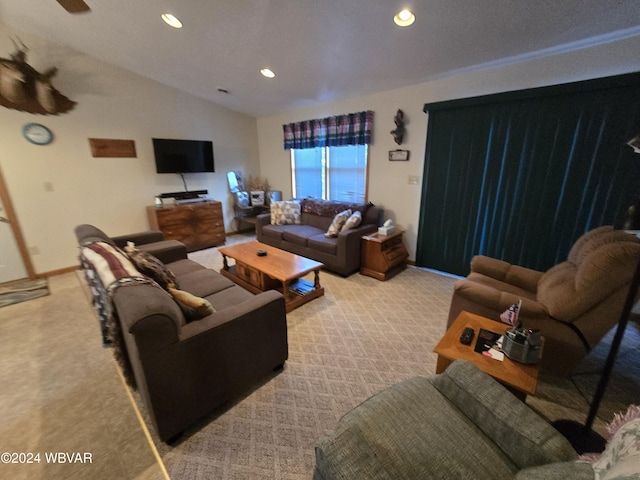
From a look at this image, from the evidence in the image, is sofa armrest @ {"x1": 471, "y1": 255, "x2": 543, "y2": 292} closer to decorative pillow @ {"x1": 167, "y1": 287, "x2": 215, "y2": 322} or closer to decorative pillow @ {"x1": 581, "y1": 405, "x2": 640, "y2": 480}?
decorative pillow @ {"x1": 581, "y1": 405, "x2": 640, "y2": 480}

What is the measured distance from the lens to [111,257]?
1525 millimetres

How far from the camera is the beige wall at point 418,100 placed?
217cm

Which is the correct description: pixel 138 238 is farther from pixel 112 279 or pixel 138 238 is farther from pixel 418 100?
pixel 418 100

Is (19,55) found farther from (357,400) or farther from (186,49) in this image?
(357,400)

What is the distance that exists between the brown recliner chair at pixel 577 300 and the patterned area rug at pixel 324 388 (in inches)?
15.2

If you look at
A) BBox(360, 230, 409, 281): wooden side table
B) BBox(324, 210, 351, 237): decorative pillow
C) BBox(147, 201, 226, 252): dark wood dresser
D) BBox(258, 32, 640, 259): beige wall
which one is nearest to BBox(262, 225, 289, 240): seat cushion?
BBox(324, 210, 351, 237): decorative pillow

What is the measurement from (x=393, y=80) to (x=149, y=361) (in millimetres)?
3554

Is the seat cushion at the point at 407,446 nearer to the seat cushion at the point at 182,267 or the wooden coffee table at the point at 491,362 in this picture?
the wooden coffee table at the point at 491,362

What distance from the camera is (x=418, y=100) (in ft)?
10.6

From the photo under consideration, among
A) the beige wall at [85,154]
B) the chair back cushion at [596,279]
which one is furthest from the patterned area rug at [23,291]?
the chair back cushion at [596,279]

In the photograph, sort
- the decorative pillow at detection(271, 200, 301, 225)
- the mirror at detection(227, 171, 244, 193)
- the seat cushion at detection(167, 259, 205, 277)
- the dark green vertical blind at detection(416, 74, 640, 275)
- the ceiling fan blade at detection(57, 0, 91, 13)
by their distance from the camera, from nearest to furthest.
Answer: the ceiling fan blade at detection(57, 0, 91, 13), the dark green vertical blind at detection(416, 74, 640, 275), the seat cushion at detection(167, 259, 205, 277), the decorative pillow at detection(271, 200, 301, 225), the mirror at detection(227, 171, 244, 193)

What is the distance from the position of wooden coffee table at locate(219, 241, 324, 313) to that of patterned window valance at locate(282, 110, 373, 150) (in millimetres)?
2100

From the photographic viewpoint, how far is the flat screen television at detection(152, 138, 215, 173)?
4.09 m

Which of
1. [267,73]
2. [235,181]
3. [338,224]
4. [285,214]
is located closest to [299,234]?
[338,224]
